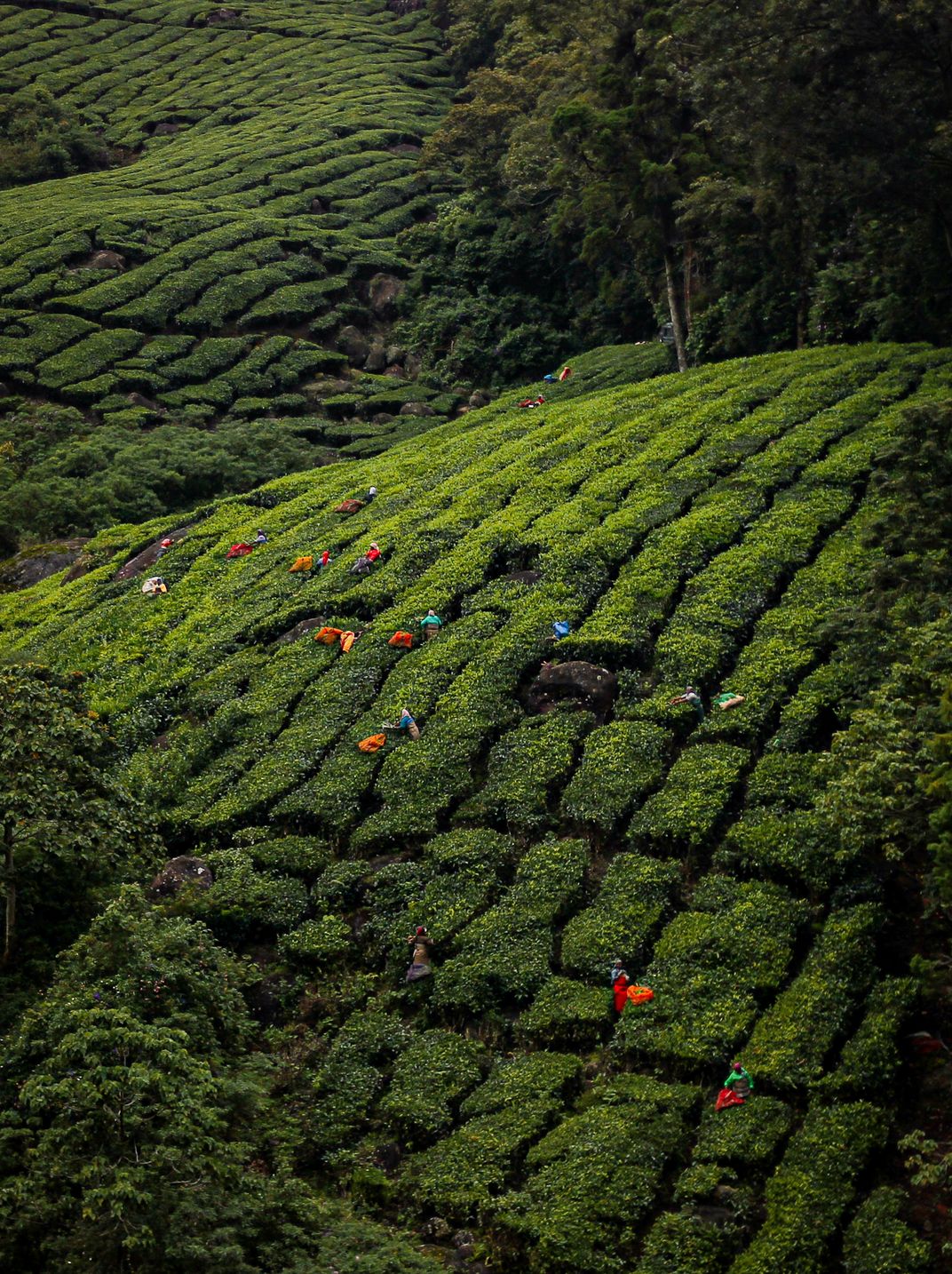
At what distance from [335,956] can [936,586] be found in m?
9.56

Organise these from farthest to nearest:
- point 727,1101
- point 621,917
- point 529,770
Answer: point 529,770 → point 621,917 → point 727,1101

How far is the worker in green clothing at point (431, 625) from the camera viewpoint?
22.9 metres

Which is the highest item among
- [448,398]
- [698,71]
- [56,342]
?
[698,71]

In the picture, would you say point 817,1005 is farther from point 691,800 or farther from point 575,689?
point 575,689

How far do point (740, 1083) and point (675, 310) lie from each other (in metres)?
25.6

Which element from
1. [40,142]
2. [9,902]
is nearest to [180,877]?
[9,902]

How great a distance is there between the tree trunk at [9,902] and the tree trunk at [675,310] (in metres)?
24.2

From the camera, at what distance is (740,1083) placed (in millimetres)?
13258

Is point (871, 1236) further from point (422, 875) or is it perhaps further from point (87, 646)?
point (87, 646)

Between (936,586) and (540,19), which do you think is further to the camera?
(540,19)

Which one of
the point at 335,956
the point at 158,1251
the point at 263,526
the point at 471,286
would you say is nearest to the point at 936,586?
the point at 335,956

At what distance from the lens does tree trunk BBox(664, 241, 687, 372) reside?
34469 millimetres

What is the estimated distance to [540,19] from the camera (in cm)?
4697

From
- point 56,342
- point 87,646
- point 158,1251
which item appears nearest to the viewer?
point 158,1251
